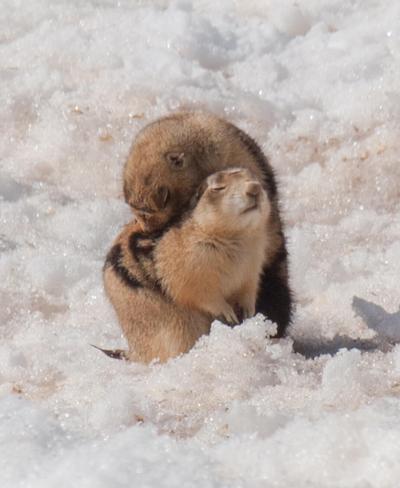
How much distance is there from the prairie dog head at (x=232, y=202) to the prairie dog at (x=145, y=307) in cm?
22

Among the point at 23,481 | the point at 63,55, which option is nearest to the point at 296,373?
the point at 23,481

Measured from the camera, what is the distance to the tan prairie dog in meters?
4.14

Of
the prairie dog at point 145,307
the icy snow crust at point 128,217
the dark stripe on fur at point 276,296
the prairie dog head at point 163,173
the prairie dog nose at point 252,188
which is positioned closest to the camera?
the icy snow crust at point 128,217

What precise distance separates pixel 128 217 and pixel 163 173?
170 cm

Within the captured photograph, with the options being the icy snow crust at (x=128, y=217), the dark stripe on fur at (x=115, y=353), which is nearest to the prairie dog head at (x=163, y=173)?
the icy snow crust at (x=128, y=217)

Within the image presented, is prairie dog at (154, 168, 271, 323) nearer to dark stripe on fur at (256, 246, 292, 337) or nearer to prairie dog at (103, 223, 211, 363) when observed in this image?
prairie dog at (103, 223, 211, 363)

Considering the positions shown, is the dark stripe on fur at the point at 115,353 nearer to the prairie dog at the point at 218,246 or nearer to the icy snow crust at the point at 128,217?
the icy snow crust at the point at 128,217

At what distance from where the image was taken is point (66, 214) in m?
5.83

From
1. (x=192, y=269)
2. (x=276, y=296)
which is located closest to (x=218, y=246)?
(x=192, y=269)

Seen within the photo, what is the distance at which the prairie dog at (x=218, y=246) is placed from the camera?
13.5ft

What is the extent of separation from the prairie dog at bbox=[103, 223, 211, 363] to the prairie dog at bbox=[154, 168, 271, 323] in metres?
0.05

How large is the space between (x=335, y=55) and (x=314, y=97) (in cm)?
32

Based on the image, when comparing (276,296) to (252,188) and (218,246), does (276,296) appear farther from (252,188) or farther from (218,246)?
(252,188)

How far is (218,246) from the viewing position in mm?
4199
